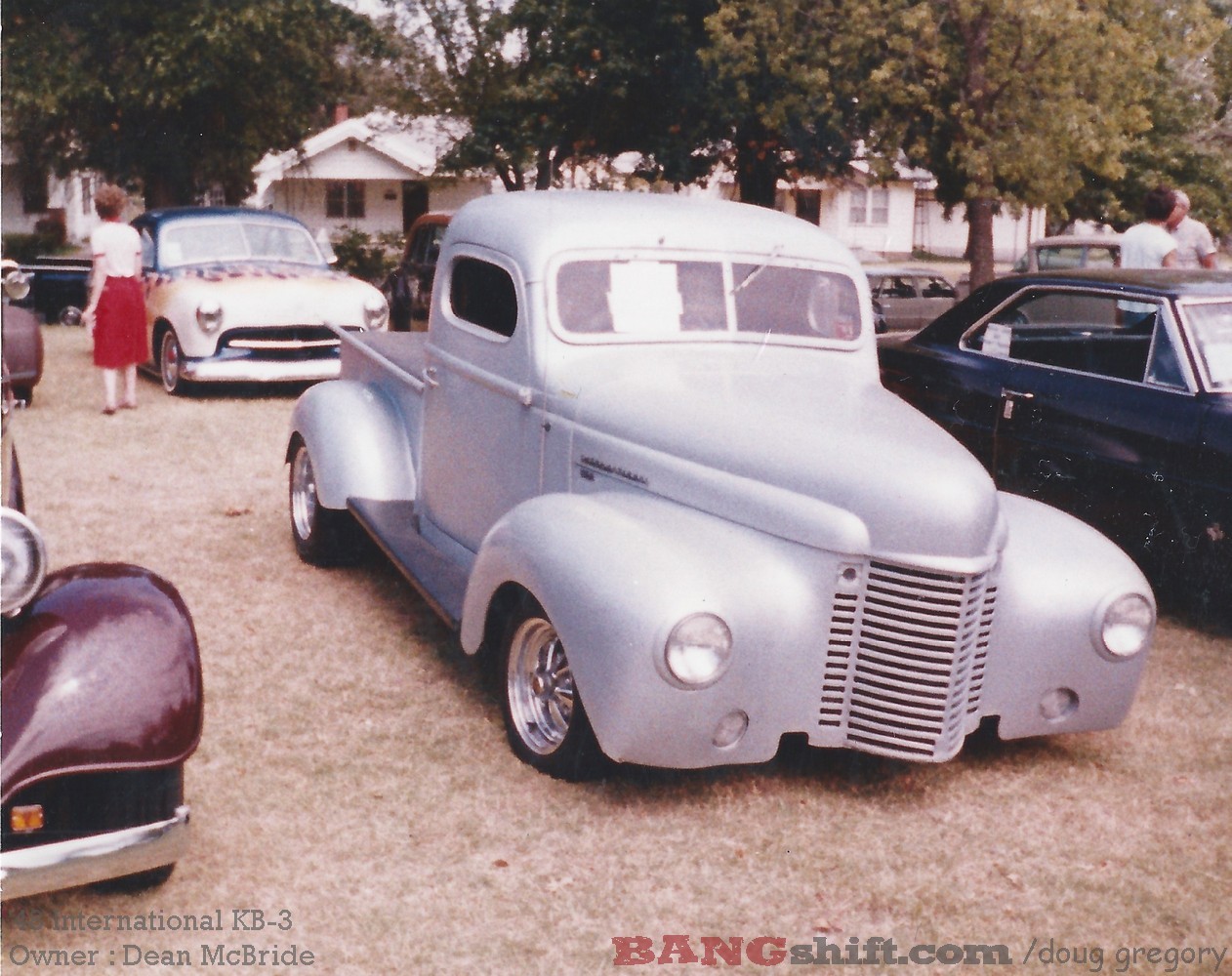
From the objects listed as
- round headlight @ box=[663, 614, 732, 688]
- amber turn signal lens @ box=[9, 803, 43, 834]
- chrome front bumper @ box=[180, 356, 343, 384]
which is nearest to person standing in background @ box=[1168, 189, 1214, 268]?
round headlight @ box=[663, 614, 732, 688]

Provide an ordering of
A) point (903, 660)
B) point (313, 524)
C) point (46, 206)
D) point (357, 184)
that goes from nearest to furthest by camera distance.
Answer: point (903, 660) < point (313, 524) < point (46, 206) < point (357, 184)

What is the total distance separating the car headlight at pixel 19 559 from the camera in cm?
317

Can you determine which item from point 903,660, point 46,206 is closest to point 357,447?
point 903,660

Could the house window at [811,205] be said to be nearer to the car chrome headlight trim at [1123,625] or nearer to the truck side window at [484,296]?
the truck side window at [484,296]

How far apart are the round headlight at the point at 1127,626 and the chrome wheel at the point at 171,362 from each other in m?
9.85

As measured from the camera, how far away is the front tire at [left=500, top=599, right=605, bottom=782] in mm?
4488

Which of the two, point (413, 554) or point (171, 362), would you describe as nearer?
point (413, 554)

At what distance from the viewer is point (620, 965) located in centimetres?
366

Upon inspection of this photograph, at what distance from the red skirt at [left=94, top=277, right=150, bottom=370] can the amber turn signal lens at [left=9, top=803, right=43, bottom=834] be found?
8407 mm

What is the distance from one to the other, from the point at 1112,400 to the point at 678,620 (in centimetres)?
365

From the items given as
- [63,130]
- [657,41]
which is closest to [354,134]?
[63,130]

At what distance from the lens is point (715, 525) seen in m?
4.41

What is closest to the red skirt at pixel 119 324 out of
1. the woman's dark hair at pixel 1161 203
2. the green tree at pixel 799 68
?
the woman's dark hair at pixel 1161 203

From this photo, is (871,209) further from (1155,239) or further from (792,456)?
(792,456)
